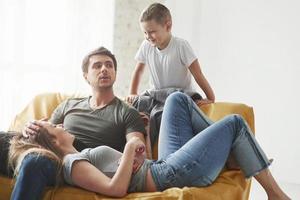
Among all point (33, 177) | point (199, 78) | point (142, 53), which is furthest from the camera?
point (142, 53)

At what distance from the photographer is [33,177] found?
1.60 meters

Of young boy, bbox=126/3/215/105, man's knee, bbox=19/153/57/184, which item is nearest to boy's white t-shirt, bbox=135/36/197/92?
young boy, bbox=126/3/215/105

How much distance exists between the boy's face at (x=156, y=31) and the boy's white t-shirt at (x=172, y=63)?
72 mm

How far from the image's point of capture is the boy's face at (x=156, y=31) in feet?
7.71

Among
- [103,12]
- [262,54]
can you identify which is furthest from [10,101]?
[262,54]

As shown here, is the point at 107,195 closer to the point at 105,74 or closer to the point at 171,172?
the point at 171,172

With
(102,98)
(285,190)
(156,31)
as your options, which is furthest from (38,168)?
(285,190)

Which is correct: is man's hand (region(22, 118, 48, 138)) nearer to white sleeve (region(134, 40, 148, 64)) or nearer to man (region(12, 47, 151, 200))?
man (region(12, 47, 151, 200))

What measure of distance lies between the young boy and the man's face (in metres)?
0.25

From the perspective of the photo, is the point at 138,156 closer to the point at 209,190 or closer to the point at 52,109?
the point at 209,190

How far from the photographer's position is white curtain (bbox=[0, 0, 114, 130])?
11.3 ft

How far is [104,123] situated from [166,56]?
1.96 feet

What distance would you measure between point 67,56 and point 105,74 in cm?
152

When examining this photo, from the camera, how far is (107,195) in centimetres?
163
